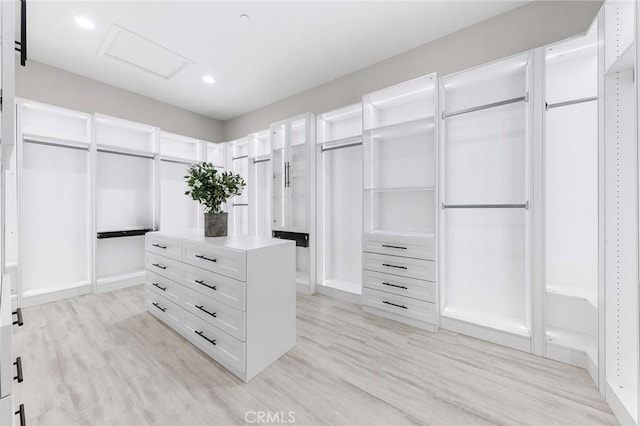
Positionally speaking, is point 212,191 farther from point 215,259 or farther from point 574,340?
point 574,340

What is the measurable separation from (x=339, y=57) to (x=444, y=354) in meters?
3.26

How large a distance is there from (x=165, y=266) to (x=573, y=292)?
3.54 metres

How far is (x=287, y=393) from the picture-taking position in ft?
5.44

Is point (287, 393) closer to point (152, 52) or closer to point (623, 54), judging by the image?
point (623, 54)

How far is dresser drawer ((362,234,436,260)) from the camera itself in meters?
2.48

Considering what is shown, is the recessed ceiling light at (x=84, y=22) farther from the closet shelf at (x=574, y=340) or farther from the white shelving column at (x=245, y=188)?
the closet shelf at (x=574, y=340)

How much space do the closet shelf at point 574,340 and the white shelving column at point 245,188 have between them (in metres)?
4.28

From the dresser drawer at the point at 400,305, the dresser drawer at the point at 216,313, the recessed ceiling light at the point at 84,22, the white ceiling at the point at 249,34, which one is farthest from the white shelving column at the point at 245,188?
the dresser drawer at the point at 400,305

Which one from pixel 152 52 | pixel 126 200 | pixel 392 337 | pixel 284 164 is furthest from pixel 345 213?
pixel 126 200

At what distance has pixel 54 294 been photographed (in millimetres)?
3217

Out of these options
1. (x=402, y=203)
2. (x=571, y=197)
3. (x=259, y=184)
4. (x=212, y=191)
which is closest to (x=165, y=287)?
(x=212, y=191)

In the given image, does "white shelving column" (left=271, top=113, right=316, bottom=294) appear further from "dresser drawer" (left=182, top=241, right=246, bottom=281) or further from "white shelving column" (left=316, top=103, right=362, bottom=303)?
"dresser drawer" (left=182, top=241, right=246, bottom=281)

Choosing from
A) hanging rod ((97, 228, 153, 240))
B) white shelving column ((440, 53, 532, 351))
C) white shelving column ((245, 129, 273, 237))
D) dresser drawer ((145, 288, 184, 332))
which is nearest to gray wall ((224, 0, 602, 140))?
white shelving column ((440, 53, 532, 351))

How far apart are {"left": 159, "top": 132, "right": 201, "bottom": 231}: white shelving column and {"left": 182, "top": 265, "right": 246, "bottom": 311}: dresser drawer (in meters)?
2.83
